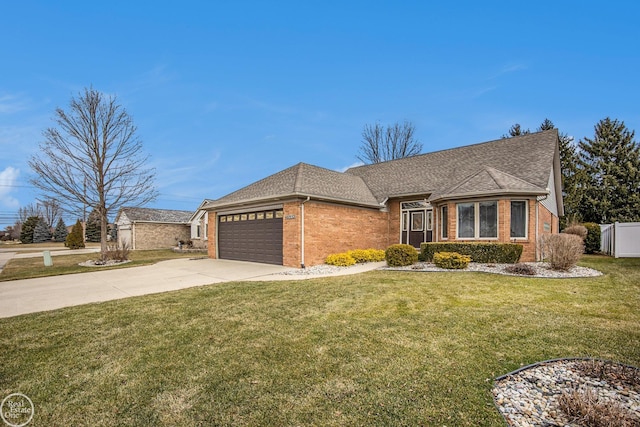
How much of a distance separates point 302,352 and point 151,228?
28707mm

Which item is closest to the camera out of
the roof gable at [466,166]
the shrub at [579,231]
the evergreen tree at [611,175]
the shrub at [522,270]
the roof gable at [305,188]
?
the shrub at [522,270]

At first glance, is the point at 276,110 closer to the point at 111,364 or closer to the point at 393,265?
the point at 393,265

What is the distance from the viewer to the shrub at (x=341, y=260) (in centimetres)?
1277

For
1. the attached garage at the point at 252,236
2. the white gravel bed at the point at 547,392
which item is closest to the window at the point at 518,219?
the attached garage at the point at 252,236

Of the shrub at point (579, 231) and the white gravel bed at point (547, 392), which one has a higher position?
the shrub at point (579, 231)

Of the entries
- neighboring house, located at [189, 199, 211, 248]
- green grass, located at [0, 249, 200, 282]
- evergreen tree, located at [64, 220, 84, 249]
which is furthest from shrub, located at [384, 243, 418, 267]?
evergreen tree, located at [64, 220, 84, 249]

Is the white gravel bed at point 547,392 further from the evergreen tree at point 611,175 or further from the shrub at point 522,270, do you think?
the evergreen tree at point 611,175

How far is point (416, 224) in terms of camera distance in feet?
53.9

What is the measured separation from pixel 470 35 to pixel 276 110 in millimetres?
11520

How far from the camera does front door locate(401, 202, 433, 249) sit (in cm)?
1597

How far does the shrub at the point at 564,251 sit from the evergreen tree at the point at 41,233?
5752cm

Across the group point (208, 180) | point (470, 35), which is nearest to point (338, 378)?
point (470, 35)

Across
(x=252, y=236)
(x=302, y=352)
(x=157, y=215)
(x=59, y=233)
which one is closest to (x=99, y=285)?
(x=252, y=236)

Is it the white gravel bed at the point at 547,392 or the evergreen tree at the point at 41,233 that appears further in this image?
the evergreen tree at the point at 41,233
